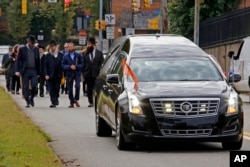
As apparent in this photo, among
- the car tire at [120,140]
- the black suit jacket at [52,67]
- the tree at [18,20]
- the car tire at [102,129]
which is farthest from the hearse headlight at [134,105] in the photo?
the tree at [18,20]

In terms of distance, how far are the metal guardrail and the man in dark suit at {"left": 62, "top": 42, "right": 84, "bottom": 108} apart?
1817 centimetres

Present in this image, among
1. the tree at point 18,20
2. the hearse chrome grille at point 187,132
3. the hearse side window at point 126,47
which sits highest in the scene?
the hearse side window at point 126,47

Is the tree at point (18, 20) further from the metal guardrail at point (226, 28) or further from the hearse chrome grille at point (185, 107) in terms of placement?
the hearse chrome grille at point (185, 107)

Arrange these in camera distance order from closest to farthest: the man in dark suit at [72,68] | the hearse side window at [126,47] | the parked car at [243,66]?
the hearse side window at [126,47] → the man in dark suit at [72,68] → the parked car at [243,66]

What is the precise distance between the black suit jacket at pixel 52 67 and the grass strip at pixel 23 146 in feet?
20.9

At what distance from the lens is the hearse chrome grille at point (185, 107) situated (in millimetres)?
13445

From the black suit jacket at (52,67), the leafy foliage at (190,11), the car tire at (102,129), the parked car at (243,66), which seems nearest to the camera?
the car tire at (102,129)

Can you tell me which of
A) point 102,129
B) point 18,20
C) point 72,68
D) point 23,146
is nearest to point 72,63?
point 72,68

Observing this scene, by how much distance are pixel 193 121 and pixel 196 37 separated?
30.7m

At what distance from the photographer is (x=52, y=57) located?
1046 inches

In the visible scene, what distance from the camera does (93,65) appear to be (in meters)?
25.5

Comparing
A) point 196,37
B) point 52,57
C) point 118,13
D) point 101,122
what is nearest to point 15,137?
point 101,122

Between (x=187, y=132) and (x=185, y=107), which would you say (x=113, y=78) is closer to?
(x=185, y=107)

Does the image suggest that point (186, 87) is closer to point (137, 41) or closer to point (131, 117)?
point (131, 117)
